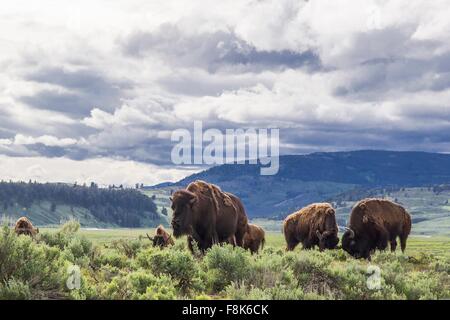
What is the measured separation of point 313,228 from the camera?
2506 cm

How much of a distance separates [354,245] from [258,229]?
6.35 m

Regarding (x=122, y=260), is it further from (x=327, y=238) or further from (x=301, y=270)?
(x=327, y=238)

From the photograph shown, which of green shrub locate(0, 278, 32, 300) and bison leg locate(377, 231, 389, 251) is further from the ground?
green shrub locate(0, 278, 32, 300)

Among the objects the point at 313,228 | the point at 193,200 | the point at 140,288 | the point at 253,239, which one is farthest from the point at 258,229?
the point at 140,288

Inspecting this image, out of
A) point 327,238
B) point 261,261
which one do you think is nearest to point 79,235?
point 261,261

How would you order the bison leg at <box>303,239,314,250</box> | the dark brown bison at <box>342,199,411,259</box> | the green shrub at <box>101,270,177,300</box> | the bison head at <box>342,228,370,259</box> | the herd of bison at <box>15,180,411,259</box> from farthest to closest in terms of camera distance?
the bison leg at <box>303,239,314,250</box> → the dark brown bison at <box>342,199,411,259</box> → the bison head at <box>342,228,370,259</box> → the herd of bison at <box>15,180,411,259</box> → the green shrub at <box>101,270,177,300</box>

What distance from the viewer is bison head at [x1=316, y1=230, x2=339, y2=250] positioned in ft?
77.3

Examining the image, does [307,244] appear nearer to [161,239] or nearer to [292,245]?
[292,245]

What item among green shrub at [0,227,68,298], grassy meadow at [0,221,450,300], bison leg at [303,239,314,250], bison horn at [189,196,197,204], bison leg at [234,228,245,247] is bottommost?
bison leg at [303,239,314,250]

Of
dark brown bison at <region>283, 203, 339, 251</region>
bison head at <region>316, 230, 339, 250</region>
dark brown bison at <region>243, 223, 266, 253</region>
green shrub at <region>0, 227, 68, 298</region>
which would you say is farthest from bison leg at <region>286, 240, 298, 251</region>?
green shrub at <region>0, 227, 68, 298</region>

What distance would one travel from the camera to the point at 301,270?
498 inches

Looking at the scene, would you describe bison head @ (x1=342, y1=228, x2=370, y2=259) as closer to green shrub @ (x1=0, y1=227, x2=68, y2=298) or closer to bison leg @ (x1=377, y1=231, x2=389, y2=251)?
bison leg @ (x1=377, y1=231, x2=389, y2=251)

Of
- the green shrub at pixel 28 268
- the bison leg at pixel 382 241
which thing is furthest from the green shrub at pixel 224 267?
the bison leg at pixel 382 241

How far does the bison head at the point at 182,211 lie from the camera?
16.5 m
